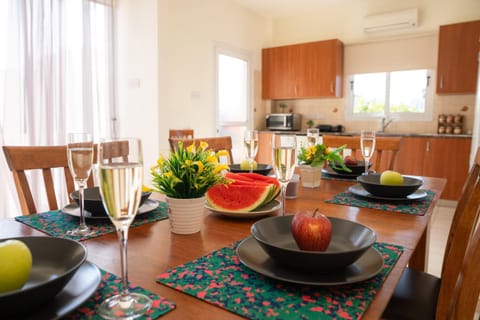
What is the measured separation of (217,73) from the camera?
5113mm

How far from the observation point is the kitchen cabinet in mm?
4422

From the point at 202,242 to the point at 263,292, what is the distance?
0.32 metres

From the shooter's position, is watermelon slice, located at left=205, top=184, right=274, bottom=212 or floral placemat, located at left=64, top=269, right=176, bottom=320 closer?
floral placemat, located at left=64, top=269, right=176, bottom=320

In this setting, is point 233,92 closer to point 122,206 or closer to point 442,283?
point 442,283

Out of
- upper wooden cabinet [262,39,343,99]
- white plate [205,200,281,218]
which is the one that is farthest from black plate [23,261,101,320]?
upper wooden cabinet [262,39,343,99]

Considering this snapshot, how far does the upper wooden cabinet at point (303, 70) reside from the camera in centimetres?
552

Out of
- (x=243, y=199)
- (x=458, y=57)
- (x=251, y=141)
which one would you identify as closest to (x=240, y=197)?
(x=243, y=199)

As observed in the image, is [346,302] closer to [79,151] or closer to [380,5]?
[79,151]

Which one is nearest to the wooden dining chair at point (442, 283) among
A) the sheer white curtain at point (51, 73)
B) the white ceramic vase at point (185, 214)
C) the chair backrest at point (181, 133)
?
the white ceramic vase at point (185, 214)

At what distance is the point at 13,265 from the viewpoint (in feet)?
1.75

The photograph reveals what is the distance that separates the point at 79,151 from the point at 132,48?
3623 mm

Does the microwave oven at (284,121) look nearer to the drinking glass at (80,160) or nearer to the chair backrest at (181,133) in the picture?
the chair backrest at (181,133)

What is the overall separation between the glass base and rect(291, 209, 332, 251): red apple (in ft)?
1.07

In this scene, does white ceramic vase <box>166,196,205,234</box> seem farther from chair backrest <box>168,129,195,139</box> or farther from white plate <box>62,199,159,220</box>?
chair backrest <box>168,129,195,139</box>
